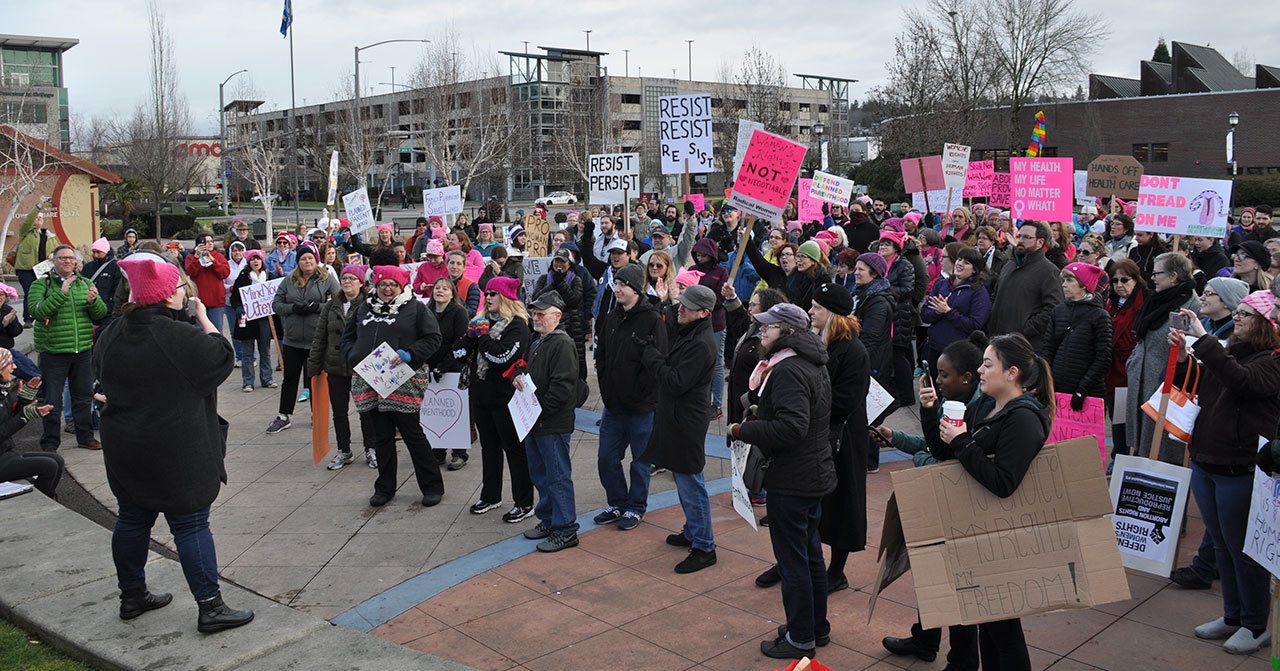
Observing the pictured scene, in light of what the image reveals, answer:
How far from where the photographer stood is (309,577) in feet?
22.2

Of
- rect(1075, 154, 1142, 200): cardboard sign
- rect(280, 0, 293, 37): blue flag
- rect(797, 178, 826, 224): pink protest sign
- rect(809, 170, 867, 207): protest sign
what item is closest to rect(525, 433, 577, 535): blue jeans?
rect(1075, 154, 1142, 200): cardboard sign

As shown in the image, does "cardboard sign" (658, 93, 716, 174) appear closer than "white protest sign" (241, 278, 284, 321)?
No

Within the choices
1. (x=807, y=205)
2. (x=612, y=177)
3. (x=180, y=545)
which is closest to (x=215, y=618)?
(x=180, y=545)

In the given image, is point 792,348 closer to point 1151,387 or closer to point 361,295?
point 1151,387

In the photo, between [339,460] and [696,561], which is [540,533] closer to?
[696,561]

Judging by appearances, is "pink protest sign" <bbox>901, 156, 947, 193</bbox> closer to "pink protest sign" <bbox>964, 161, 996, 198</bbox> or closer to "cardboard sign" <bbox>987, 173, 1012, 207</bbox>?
"pink protest sign" <bbox>964, 161, 996, 198</bbox>

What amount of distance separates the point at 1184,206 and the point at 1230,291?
571 centimetres

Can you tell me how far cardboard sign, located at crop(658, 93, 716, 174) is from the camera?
14320 millimetres

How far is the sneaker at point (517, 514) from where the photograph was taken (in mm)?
Result: 7730

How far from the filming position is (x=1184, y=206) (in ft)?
37.2

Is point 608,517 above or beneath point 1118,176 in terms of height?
beneath

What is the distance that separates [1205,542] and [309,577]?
5.62m

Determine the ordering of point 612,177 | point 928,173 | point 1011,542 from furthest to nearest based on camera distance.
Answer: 1. point 928,173
2. point 612,177
3. point 1011,542

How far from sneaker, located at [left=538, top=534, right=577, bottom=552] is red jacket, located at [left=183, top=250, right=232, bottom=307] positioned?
7.94 meters
